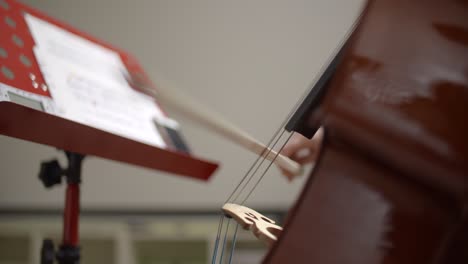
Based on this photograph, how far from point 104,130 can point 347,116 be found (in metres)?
0.51

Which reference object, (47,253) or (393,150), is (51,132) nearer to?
(47,253)

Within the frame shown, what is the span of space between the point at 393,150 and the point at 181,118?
1.69 m

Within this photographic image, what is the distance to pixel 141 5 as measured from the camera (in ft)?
7.36

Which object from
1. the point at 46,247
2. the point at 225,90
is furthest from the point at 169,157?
the point at 225,90

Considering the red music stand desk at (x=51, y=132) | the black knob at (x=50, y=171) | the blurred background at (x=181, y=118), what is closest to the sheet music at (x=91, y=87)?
the red music stand desk at (x=51, y=132)

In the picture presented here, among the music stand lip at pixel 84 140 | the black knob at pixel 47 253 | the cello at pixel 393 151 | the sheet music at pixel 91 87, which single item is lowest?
the black knob at pixel 47 253

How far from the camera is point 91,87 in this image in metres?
0.93

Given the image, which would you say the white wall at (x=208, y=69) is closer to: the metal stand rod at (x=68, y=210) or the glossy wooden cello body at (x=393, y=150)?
the metal stand rod at (x=68, y=210)

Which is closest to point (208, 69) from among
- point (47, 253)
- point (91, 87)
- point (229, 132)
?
point (91, 87)

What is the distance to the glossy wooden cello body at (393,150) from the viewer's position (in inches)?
12.5

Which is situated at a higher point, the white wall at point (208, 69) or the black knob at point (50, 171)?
the white wall at point (208, 69)

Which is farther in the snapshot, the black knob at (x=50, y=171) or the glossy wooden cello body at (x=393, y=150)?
the black knob at (x=50, y=171)

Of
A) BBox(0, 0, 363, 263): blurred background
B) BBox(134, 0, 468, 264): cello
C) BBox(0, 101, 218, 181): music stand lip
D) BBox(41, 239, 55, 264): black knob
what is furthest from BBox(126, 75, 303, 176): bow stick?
BBox(0, 0, 363, 263): blurred background

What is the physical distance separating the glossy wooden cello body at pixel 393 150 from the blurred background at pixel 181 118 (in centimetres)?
155
